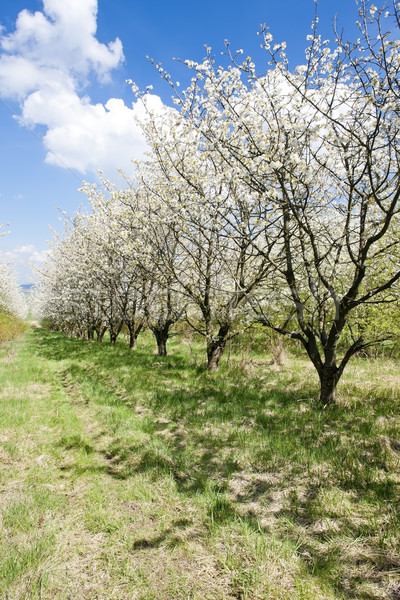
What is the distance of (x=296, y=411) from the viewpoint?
6.32 metres

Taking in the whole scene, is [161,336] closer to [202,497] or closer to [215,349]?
[215,349]

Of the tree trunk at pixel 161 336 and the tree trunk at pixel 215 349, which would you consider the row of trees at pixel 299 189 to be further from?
the tree trunk at pixel 161 336

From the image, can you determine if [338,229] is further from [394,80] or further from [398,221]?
[394,80]

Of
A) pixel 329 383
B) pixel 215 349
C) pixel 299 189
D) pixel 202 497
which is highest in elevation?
pixel 299 189

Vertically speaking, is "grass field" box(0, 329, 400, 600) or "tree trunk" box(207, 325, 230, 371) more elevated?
"tree trunk" box(207, 325, 230, 371)

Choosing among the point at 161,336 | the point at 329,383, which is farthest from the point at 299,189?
the point at 161,336

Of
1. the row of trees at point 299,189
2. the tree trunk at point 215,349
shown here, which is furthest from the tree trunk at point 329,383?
the tree trunk at point 215,349

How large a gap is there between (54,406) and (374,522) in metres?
6.66

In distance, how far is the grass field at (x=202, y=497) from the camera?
256 cm

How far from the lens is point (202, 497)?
363cm

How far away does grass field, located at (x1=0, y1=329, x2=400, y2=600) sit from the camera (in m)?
2.56

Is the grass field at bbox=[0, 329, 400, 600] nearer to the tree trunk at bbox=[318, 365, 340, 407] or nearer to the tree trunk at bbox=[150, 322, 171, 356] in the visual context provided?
the tree trunk at bbox=[318, 365, 340, 407]

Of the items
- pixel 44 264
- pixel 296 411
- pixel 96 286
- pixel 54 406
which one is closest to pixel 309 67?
pixel 296 411

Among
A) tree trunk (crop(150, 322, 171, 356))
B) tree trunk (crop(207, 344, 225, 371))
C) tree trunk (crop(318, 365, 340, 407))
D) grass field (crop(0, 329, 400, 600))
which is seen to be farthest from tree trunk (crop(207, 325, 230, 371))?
tree trunk (crop(150, 322, 171, 356))
